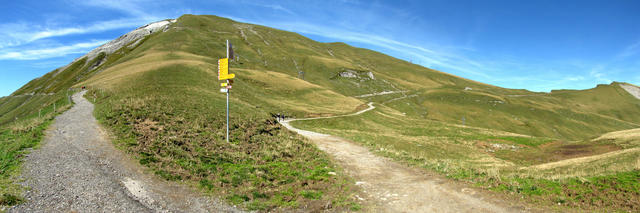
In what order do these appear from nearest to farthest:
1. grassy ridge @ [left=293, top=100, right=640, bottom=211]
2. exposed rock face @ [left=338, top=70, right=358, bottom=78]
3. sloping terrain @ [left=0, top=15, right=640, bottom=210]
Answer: grassy ridge @ [left=293, top=100, right=640, bottom=211], sloping terrain @ [left=0, top=15, right=640, bottom=210], exposed rock face @ [left=338, top=70, right=358, bottom=78]

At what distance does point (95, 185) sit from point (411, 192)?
517 inches

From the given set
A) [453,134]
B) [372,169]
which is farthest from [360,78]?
[372,169]

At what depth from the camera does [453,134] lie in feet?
165

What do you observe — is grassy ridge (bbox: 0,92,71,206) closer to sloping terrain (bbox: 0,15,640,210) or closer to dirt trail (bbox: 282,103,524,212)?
sloping terrain (bbox: 0,15,640,210)

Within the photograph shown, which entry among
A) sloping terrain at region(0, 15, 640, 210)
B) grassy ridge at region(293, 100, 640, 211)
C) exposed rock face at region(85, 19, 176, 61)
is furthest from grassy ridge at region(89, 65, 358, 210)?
exposed rock face at region(85, 19, 176, 61)

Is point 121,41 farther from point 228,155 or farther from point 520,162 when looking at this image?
point 520,162

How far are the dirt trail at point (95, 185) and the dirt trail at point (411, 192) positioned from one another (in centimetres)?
655

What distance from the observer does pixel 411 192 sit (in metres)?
12.5

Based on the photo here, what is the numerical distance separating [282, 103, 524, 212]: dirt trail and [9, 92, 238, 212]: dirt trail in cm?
655

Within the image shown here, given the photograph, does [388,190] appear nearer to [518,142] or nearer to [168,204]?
[168,204]

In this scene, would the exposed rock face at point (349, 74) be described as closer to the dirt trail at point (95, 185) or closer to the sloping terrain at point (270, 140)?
the sloping terrain at point (270, 140)

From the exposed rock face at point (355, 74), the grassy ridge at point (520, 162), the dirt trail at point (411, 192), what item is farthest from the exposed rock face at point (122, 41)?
the dirt trail at point (411, 192)

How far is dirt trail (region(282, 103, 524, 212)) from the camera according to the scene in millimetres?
10703

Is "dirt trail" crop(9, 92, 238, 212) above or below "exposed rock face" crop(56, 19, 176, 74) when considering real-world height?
below
